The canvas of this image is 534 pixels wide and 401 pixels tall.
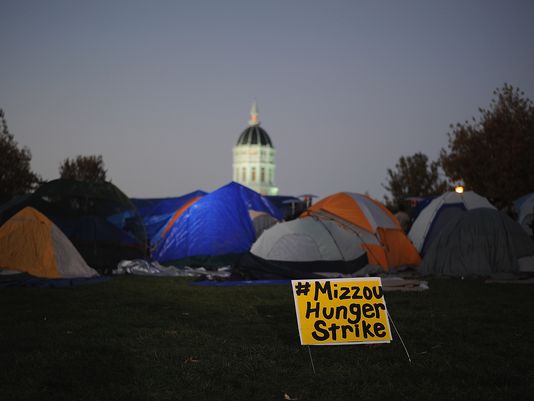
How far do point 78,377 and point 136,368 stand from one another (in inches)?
23.0

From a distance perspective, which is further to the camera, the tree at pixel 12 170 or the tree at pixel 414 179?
the tree at pixel 414 179

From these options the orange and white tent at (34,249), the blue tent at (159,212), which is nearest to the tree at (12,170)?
the blue tent at (159,212)

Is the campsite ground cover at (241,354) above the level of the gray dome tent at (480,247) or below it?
below

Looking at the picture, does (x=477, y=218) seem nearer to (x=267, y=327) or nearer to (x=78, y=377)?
(x=267, y=327)

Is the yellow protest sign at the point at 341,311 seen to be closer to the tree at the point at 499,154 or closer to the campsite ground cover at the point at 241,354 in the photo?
the campsite ground cover at the point at 241,354

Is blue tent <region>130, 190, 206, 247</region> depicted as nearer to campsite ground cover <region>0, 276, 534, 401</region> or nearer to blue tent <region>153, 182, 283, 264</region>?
blue tent <region>153, 182, 283, 264</region>

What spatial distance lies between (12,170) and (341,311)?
43.2 meters

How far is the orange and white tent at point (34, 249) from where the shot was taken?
550 inches

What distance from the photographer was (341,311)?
20.2ft

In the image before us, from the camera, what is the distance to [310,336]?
6043mm

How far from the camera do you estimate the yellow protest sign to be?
6.07m

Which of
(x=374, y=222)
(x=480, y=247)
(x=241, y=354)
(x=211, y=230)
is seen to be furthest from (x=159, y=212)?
(x=241, y=354)

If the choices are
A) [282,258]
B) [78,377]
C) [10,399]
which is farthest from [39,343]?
[282,258]

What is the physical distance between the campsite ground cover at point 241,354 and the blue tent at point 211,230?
319 inches
